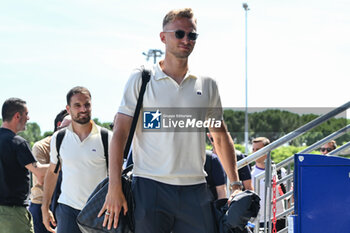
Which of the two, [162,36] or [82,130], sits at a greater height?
[162,36]

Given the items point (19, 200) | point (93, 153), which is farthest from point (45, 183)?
point (93, 153)

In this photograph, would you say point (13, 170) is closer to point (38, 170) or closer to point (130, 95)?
point (38, 170)

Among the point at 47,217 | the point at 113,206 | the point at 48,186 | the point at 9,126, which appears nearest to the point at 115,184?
the point at 113,206

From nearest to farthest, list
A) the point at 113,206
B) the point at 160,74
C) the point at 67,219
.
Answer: the point at 113,206, the point at 160,74, the point at 67,219

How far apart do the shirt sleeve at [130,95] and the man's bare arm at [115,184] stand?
0.36ft

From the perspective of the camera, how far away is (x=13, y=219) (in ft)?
18.1

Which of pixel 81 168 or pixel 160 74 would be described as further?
pixel 81 168

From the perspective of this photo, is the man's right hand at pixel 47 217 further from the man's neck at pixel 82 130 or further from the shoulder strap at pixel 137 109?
the shoulder strap at pixel 137 109

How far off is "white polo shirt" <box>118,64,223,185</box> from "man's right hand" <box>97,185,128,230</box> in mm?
215

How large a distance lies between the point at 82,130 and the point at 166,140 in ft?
8.07

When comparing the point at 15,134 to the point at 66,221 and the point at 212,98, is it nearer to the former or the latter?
the point at 66,221

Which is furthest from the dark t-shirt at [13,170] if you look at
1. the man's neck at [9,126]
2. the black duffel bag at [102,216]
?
the black duffel bag at [102,216]

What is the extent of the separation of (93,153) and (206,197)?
226 centimetres

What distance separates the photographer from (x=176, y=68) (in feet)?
11.2
